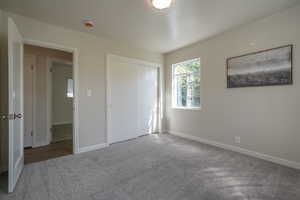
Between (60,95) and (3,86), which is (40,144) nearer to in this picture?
(3,86)

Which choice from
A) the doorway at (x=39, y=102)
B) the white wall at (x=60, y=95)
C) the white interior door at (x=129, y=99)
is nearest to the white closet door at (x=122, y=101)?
the white interior door at (x=129, y=99)

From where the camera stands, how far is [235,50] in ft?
9.27

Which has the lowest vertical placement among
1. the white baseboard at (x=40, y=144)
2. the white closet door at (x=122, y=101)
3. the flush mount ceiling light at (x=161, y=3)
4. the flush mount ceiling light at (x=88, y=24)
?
the white baseboard at (x=40, y=144)

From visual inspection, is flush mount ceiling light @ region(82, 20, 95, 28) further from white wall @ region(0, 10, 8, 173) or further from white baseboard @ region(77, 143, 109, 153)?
white baseboard @ region(77, 143, 109, 153)

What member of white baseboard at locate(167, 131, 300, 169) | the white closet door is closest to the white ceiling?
the white closet door

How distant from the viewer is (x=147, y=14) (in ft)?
7.54

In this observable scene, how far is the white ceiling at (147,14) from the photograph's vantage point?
204 cm

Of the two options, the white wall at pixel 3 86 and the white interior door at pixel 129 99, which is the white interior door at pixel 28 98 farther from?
the white interior door at pixel 129 99

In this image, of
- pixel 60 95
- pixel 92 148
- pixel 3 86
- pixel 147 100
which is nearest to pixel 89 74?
pixel 3 86

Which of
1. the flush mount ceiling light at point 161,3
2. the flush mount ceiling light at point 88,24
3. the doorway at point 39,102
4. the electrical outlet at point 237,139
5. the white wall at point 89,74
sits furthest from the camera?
the doorway at point 39,102

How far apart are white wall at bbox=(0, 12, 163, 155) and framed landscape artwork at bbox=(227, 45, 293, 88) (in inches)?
104

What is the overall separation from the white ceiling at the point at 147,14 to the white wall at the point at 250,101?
0.25 metres

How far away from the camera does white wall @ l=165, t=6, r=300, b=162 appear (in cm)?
220

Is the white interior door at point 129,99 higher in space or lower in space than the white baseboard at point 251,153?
higher
